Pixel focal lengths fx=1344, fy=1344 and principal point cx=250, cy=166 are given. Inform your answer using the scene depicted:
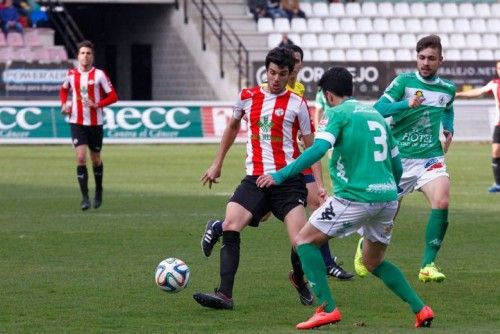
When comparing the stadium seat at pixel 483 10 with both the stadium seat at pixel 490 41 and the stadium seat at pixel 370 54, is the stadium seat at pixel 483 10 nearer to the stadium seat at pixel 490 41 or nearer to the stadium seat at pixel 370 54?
the stadium seat at pixel 490 41

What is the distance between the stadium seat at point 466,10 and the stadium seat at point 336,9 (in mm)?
4396

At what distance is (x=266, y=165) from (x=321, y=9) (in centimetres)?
3530

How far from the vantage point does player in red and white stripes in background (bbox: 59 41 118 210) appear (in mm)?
18531

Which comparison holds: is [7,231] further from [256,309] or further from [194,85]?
[194,85]

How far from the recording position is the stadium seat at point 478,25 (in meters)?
45.8

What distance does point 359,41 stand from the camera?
43.8 m

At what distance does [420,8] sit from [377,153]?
38049 mm

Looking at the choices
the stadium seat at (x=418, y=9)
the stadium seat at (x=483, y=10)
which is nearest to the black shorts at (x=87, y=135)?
the stadium seat at (x=418, y=9)

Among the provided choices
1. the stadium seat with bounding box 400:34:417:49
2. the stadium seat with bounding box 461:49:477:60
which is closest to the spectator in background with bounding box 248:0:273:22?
the stadium seat with bounding box 400:34:417:49

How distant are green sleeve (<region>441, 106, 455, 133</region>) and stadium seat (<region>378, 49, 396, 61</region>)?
3091cm

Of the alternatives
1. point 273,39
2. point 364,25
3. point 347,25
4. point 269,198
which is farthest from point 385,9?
point 269,198

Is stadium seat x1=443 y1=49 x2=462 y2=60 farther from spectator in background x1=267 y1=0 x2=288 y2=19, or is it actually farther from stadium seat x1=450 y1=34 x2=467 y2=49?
spectator in background x1=267 y1=0 x2=288 y2=19

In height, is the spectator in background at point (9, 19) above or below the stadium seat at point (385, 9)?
below

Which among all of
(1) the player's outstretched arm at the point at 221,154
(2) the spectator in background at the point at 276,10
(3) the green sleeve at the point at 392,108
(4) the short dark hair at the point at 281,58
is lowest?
(1) the player's outstretched arm at the point at 221,154
